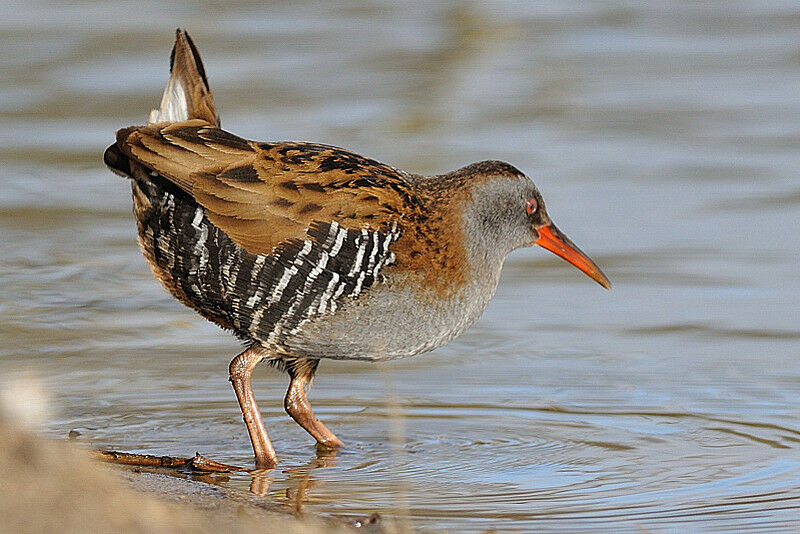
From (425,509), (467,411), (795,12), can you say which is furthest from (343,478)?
(795,12)

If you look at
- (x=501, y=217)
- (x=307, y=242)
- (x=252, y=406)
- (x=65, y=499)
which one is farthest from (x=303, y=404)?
A: (x=65, y=499)

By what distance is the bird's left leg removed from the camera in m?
6.62

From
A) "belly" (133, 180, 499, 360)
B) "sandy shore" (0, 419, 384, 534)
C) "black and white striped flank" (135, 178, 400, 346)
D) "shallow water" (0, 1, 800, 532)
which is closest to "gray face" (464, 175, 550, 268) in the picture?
"belly" (133, 180, 499, 360)

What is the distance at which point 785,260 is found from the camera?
8969 millimetres

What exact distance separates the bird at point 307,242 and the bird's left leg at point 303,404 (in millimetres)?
19

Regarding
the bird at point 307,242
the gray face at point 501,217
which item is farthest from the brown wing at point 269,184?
the gray face at point 501,217

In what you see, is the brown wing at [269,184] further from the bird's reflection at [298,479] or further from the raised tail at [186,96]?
the bird's reflection at [298,479]

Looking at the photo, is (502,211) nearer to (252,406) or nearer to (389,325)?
(389,325)

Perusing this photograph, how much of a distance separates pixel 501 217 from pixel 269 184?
3.44 ft

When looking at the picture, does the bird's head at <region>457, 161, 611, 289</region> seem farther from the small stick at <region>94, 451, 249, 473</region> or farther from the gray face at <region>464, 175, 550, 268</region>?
the small stick at <region>94, 451, 249, 473</region>

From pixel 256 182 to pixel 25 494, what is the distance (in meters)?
2.91

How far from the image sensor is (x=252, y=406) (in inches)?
257

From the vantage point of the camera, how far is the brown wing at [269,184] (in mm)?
6145

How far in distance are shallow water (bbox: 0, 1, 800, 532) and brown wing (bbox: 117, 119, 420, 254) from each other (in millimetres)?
1000
